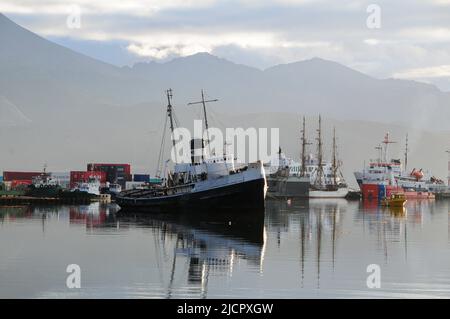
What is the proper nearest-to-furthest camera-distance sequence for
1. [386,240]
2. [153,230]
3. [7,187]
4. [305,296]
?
1. [305,296]
2. [386,240]
3. [153,230]
4. [7,187]

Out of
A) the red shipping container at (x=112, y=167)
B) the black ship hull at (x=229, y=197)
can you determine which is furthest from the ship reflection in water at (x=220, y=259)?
the red shipping container at (x=112, y=167)

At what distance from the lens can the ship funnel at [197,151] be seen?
69.5 meters

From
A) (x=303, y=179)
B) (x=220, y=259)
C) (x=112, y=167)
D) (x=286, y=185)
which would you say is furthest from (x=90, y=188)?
(x=220, y=259)

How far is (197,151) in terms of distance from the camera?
70750 millimetres

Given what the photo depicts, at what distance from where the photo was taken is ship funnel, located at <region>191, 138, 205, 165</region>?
→ 228 feet

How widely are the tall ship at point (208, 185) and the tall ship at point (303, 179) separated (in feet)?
176

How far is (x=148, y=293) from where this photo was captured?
86.2 ft

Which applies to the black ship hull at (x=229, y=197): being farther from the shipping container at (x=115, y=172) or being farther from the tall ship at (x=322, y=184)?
the shipping container at (x=115, y=172)

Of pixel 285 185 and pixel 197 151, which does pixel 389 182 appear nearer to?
pixel 285 185

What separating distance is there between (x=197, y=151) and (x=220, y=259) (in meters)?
36.6

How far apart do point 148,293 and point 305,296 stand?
15.1 ft
